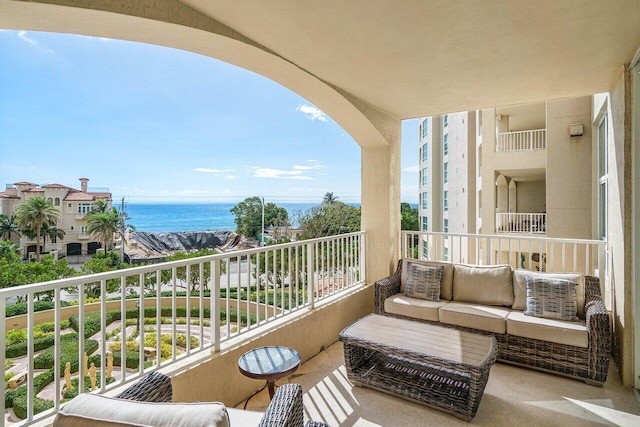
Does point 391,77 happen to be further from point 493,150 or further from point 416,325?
point 493,150

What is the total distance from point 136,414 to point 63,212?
1281 inches

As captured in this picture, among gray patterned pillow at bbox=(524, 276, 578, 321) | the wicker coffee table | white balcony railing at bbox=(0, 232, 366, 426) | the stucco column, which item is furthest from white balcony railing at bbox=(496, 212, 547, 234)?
the wicker coffee table

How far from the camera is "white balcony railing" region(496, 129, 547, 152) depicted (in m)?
9.86

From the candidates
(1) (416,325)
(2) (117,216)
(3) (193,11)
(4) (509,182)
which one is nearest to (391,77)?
(3) (193,11)

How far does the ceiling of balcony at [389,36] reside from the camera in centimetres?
208

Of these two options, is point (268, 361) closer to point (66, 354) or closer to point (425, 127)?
point (66, 354)

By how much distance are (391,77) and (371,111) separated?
0.89m

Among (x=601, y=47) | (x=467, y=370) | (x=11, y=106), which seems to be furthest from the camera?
(x=11, y=106)

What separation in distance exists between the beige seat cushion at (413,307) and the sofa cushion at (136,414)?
294 centimetres

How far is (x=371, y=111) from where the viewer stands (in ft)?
13.8

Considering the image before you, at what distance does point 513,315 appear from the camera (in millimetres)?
3344

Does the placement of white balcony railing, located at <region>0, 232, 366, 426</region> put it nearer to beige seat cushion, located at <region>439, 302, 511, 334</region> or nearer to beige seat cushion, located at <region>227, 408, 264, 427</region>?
beige seat cushion, located at <region>227, 408, 264, 427</region>

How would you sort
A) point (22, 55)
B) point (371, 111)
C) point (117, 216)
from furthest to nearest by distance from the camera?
point (22, 55) → point (117, 216) → point (371, 111)

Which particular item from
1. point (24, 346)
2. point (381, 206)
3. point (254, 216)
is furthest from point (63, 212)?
point (381, 206)
